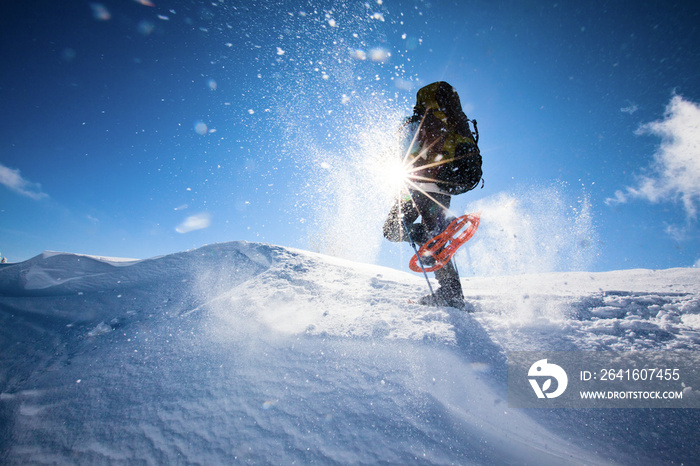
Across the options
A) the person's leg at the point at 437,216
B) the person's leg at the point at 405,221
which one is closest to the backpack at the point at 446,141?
the person's leg at the point at 437,216

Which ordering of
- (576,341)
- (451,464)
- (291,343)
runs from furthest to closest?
(291,343) → (576,341) → (451,464)

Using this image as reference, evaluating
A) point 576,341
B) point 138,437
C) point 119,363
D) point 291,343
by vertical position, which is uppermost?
point 576,341

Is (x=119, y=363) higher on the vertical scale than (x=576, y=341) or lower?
lower

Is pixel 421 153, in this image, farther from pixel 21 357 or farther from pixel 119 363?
pixel 21 357

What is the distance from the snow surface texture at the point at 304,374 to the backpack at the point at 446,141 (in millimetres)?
1576

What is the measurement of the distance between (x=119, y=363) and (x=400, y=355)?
2.20 m

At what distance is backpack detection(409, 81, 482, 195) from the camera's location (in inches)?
115

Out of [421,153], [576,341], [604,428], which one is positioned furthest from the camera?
[421,153]

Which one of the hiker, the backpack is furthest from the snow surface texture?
the backpack

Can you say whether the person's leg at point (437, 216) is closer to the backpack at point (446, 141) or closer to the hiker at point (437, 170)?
the hiker at point (437, 170)

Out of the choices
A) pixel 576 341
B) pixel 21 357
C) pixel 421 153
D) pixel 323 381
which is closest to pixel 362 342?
pixel 323 381

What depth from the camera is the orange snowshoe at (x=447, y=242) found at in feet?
10.0

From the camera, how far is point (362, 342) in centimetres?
197

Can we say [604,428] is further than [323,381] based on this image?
No
